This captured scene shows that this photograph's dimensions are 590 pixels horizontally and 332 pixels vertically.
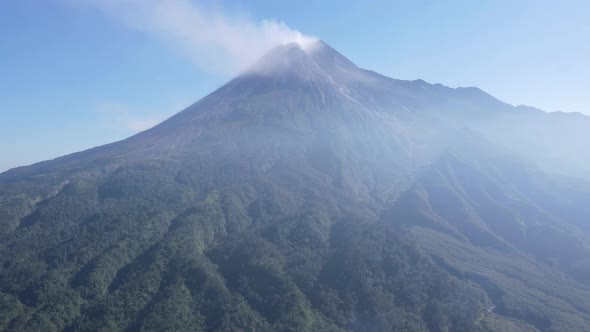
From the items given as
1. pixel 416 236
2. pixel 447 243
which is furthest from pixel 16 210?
pixel 447 243

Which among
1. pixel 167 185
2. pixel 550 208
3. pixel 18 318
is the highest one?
pixel 167 185

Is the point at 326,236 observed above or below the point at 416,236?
above

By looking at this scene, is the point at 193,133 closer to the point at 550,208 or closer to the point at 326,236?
the point at 326,236

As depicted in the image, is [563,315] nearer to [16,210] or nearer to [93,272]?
[93,272]

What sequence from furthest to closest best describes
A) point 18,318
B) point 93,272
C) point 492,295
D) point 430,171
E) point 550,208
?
point 430,171 → point 550,208 → point 492,295 → point 93,272 → point 18,318

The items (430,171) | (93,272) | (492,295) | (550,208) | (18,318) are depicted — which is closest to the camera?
(18,318)

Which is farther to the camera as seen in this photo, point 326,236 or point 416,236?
point 416,236
